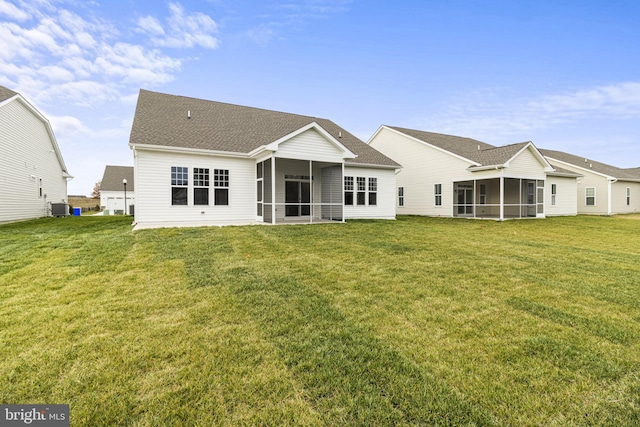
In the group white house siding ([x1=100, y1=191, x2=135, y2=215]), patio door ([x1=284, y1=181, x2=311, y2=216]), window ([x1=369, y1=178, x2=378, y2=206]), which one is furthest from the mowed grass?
white house siding ([x1=100, y1=191, x2=135, y2=215])

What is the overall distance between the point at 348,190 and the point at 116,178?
36.1m

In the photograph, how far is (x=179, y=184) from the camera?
12.6 m

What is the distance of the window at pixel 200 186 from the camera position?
42.3ft

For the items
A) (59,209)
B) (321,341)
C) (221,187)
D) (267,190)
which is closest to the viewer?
(321,341)

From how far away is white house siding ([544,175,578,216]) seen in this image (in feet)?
73.6

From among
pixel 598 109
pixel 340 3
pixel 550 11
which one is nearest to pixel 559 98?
pixel 598 109

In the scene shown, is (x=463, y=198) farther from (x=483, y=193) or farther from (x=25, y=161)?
(x=25, y=161)

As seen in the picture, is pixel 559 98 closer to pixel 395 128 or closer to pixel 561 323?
pixel 395 128

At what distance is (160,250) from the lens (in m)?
7.20

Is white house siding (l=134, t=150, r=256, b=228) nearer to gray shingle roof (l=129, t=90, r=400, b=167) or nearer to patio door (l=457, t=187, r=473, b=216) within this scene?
gray shingle roof (l=129, t=90, r=400, b=167)

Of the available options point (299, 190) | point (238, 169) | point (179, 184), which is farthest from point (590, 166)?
point (179, 184)

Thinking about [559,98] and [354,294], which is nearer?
[354,294]

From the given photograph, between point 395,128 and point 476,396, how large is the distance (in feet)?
76.1

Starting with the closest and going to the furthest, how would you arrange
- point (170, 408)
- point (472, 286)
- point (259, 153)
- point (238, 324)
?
point (170, 408) < point (238, 324) < point (472, 286) < point (259, 153)
